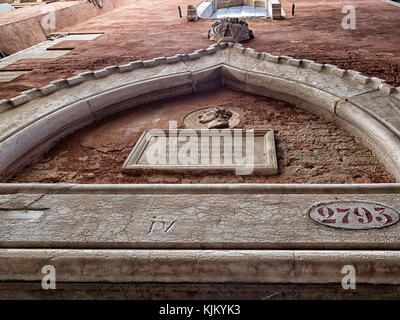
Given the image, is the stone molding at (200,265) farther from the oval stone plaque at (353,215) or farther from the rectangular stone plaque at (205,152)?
the rectangular stone plaque at (205,152)

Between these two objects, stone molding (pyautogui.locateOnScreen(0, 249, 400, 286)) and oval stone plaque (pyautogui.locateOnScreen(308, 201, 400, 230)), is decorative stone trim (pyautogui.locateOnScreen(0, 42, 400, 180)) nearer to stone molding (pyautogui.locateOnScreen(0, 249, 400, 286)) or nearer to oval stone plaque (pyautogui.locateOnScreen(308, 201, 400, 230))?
oval stone plaque (pyautogui.locateOnScreen(308, 201, 400, 230))

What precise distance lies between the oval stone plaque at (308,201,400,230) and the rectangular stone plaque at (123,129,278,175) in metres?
0.72

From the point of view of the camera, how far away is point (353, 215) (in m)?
1.78

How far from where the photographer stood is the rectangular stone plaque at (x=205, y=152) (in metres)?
2.61

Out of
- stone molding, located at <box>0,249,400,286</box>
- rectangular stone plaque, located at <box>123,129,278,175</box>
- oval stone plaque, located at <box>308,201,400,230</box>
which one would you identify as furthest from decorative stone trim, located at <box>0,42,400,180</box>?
stone molding, located at <box>0,249,400,286</box>

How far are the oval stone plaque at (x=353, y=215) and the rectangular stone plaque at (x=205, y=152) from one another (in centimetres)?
72

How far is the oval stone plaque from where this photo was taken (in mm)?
1703

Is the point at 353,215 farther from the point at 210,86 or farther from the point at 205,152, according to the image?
the point at 210,86

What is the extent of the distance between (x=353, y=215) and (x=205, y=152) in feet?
4.53

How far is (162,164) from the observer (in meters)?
2.71
